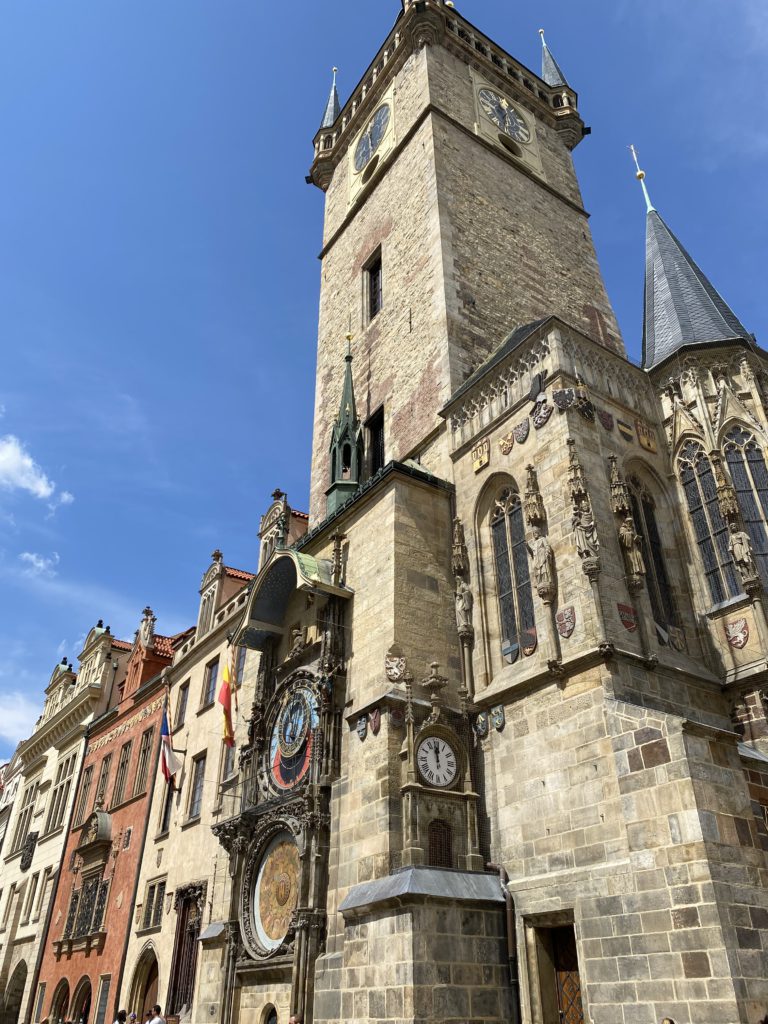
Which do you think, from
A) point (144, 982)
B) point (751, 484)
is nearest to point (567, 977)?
point (751, 484)

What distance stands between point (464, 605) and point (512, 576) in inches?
36.9

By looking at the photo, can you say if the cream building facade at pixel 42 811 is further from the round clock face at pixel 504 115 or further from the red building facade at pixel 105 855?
the round clock face at pixel 504 115

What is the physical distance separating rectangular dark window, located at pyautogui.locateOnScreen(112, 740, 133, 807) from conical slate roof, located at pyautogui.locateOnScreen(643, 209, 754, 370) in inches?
770

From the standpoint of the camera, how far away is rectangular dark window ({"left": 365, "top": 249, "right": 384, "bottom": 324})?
74.1 ft

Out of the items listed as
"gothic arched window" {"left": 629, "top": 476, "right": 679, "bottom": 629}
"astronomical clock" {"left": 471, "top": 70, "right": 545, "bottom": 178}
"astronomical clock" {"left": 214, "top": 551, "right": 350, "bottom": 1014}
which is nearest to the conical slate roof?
"gothic arched window" {"left": 629, "top": 476, "right": 679, "bottom": 629}

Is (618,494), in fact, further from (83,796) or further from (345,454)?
(83,796)

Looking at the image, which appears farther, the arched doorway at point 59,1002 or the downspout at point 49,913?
the downspout at point 49,913

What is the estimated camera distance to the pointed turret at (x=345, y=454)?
1764 centimetres

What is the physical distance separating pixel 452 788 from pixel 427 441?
7312 millimetres

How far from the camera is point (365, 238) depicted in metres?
24.4

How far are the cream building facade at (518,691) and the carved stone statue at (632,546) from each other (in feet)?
0.10

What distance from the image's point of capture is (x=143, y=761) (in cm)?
2453

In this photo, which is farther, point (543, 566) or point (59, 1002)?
point (59, 1002)

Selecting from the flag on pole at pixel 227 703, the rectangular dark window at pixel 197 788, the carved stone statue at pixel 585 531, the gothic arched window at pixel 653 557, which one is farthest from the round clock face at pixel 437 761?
the rectangular dark window at pixel 197 788
